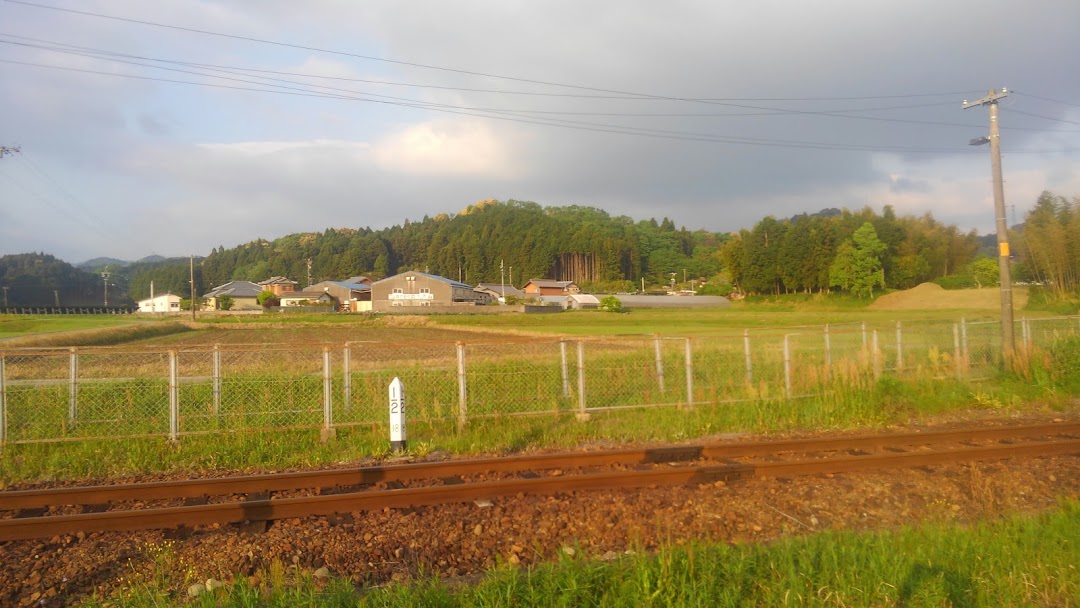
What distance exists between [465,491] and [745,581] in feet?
12.1

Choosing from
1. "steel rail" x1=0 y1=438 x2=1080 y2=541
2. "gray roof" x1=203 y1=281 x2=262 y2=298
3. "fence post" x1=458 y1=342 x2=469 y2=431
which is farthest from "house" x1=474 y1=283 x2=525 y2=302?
"steel rail" x1=0 y1=438 x2=1080 y2=541

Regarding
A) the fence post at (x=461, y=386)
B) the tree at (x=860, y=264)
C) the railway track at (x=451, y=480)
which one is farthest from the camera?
the tree at (x=860, y=264)

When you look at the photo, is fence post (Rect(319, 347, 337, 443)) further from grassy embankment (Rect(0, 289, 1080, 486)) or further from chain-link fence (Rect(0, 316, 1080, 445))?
grassy embankment (Rect(0, 289, 1080, 486))

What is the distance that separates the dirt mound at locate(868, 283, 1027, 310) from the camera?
46.7 meters

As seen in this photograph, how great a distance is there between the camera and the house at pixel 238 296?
9362 cm

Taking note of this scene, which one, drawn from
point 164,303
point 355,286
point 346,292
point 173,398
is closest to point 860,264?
point 173,398

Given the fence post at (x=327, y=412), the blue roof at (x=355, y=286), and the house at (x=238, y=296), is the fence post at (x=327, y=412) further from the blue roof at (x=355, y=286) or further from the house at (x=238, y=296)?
the blue roof at (x=355, y=286)

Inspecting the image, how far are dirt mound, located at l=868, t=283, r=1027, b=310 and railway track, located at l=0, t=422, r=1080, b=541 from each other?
42.0m

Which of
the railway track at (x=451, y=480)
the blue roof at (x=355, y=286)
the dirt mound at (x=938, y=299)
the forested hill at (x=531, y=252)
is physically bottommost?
the railway track at (x=451, y=480)

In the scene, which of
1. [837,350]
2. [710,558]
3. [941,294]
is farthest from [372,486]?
[941,294]

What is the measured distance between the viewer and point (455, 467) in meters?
9.05

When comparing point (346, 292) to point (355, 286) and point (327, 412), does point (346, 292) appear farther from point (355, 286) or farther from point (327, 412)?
point (327, 412)

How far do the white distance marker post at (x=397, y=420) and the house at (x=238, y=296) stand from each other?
88.8m

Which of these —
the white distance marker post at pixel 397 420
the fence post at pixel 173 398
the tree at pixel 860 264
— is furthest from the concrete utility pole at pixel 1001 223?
the tree at pixel 860 264
